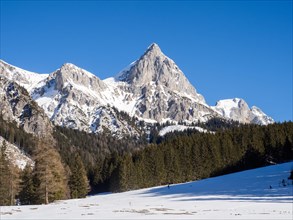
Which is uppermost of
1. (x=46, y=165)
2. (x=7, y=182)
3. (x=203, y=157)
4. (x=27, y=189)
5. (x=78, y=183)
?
(x=203, y=157)

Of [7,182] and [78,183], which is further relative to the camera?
[78,183]

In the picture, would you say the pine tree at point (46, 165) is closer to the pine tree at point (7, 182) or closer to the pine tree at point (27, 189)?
the pine tree at point (27, 189)

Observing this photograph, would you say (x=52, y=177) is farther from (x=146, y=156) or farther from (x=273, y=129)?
(x=273, y=129)

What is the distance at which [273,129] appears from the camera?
126188 mm

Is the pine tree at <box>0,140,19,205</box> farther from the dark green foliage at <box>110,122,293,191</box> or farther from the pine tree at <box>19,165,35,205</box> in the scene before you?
the dark green foliage at <box>110,122,293,191</box>

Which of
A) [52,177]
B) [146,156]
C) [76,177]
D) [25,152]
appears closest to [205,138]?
[146,156]

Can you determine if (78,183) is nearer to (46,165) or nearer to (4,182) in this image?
(4,182)

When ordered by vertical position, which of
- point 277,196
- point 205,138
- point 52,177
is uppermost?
point 205,138

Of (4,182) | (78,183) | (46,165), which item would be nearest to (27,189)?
(4,182)

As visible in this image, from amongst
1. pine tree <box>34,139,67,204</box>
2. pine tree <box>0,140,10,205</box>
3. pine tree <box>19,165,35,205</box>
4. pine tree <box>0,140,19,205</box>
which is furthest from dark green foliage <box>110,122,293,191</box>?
pine tree <box>34,139,67,204</box>

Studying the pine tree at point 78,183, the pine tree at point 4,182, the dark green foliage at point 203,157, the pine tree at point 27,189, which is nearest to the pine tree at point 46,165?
the pine tree at point 27,189

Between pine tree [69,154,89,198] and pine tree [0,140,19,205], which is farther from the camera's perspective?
pine tree [69,154,89,198]

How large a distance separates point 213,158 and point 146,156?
2038 cm

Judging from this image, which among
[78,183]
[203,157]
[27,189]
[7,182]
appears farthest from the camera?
[203,157]
